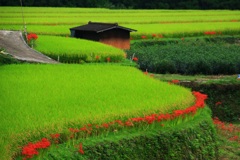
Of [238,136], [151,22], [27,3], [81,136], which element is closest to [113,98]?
[81,136]

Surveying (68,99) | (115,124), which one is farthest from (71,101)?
(115,124)

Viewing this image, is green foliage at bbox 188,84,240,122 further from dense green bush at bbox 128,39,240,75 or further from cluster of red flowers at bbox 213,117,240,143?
dense green bush at bbox 128,39,240,75

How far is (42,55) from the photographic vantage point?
20.3 m

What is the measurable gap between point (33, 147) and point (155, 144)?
2702mm

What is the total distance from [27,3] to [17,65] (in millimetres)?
44710

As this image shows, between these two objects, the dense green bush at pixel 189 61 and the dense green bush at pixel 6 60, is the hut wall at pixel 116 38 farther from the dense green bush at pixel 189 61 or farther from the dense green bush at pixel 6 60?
the dense green bush at pixel 6 60

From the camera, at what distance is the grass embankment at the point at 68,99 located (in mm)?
A: 9289

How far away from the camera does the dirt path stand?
18897 mm

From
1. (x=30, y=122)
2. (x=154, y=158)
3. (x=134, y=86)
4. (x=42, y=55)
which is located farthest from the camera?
(x=42, y=55)

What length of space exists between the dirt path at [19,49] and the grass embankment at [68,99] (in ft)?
7.83

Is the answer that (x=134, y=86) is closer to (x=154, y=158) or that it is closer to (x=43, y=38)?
(x=154, y=158)

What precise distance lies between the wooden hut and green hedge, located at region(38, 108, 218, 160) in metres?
16.9

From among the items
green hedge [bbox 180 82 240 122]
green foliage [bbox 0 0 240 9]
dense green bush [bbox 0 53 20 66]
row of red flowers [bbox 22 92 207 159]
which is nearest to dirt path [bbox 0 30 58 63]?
dense green bush [bbox 0 53 20 66]

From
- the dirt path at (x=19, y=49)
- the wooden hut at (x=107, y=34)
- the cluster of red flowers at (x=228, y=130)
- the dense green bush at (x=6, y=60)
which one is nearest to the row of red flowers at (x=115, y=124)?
the cluster of red flowers at (x=228, y=130)
